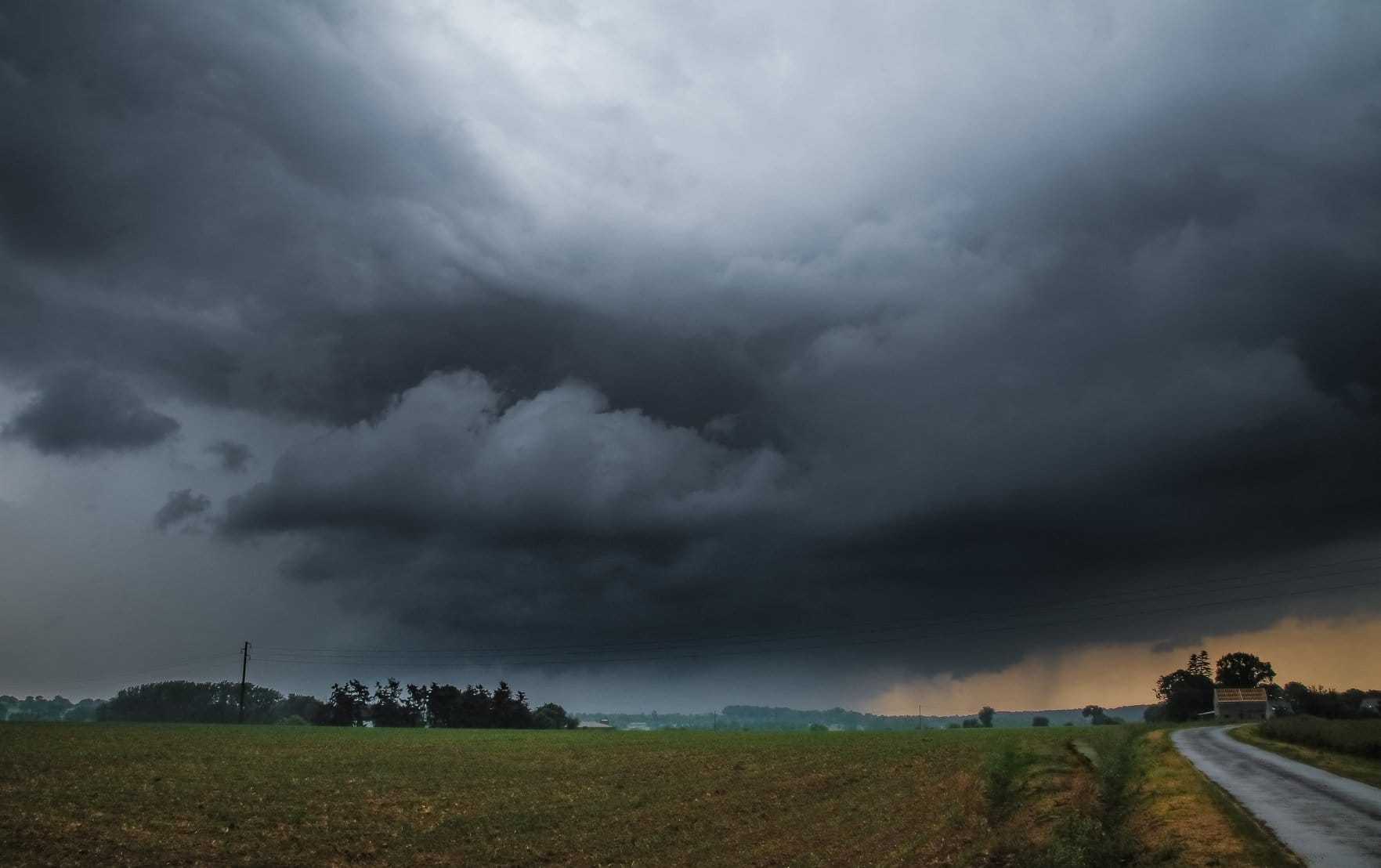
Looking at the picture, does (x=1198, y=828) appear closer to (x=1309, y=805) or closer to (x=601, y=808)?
(x=1309, y=805)

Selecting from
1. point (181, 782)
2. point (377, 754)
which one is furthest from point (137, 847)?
point (377, 754)

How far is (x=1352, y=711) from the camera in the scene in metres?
161

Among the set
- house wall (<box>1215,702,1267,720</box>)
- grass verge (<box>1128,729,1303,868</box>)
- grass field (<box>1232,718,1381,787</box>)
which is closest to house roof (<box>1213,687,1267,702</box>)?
house wall (<box>1215,702,1267,720</box>)

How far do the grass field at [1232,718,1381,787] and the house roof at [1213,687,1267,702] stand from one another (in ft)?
401

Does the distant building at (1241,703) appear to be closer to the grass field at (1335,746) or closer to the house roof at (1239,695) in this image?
the house roof at (1239,695)

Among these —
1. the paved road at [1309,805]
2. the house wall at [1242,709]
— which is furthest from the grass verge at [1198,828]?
the house wall at [1242,709]

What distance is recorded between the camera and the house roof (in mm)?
179375

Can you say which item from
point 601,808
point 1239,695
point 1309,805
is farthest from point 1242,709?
point 601,808

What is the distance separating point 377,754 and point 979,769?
44.3 metres

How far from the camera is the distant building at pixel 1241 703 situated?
177375 mm

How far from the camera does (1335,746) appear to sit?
56.6 m

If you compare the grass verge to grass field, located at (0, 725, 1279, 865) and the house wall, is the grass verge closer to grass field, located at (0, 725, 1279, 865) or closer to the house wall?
grass field, located at (0, 725, 1279, 865)

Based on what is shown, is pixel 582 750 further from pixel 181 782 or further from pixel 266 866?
pixel 266 866

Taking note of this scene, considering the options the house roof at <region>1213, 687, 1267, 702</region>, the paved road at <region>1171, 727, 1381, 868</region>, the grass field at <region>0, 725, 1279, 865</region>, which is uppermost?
Result: the paved road at <region>1171, 727, 1381, 868</region>
